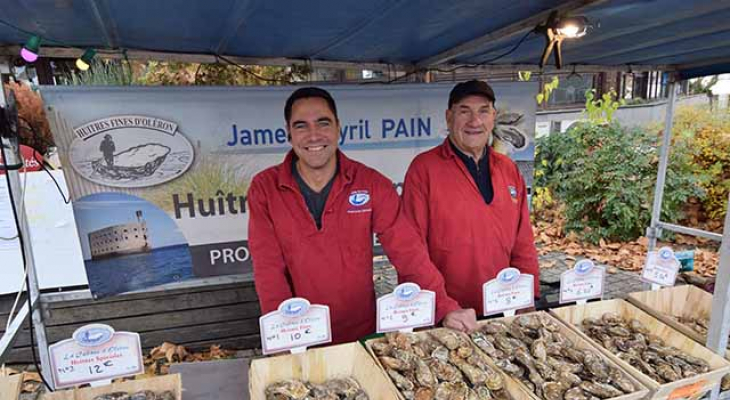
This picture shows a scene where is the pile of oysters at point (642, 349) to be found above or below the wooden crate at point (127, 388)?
below

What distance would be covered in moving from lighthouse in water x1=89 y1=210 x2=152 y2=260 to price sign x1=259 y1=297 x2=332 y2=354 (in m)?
1.78

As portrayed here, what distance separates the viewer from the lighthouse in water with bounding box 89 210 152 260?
2.47m

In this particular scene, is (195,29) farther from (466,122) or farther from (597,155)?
(597,155)

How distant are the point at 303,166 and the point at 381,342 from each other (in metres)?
0.85

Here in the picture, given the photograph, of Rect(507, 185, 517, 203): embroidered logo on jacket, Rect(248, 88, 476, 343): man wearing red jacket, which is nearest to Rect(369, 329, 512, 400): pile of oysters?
Rect(248, 88, 476, 343): man wearing red jacket

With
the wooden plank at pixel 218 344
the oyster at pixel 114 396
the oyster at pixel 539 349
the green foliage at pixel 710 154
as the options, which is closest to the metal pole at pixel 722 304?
the oyster at pixel 539 349

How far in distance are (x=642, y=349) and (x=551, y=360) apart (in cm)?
36

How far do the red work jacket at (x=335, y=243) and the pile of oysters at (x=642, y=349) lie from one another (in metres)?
0.57

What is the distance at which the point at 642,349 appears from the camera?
130 cm

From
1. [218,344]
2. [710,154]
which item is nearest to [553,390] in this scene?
[218,344]

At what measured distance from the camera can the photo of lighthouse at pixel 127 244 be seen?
244cm

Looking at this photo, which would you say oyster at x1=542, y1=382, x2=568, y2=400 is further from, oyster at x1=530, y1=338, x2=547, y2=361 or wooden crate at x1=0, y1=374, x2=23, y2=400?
wooden crate at x1=0, y1=374, x2=23, y2=400

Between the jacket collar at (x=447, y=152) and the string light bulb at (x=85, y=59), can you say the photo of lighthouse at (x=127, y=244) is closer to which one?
the string light bulb at (x=85, y=59)

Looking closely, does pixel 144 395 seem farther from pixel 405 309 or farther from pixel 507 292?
pixel 507 292
